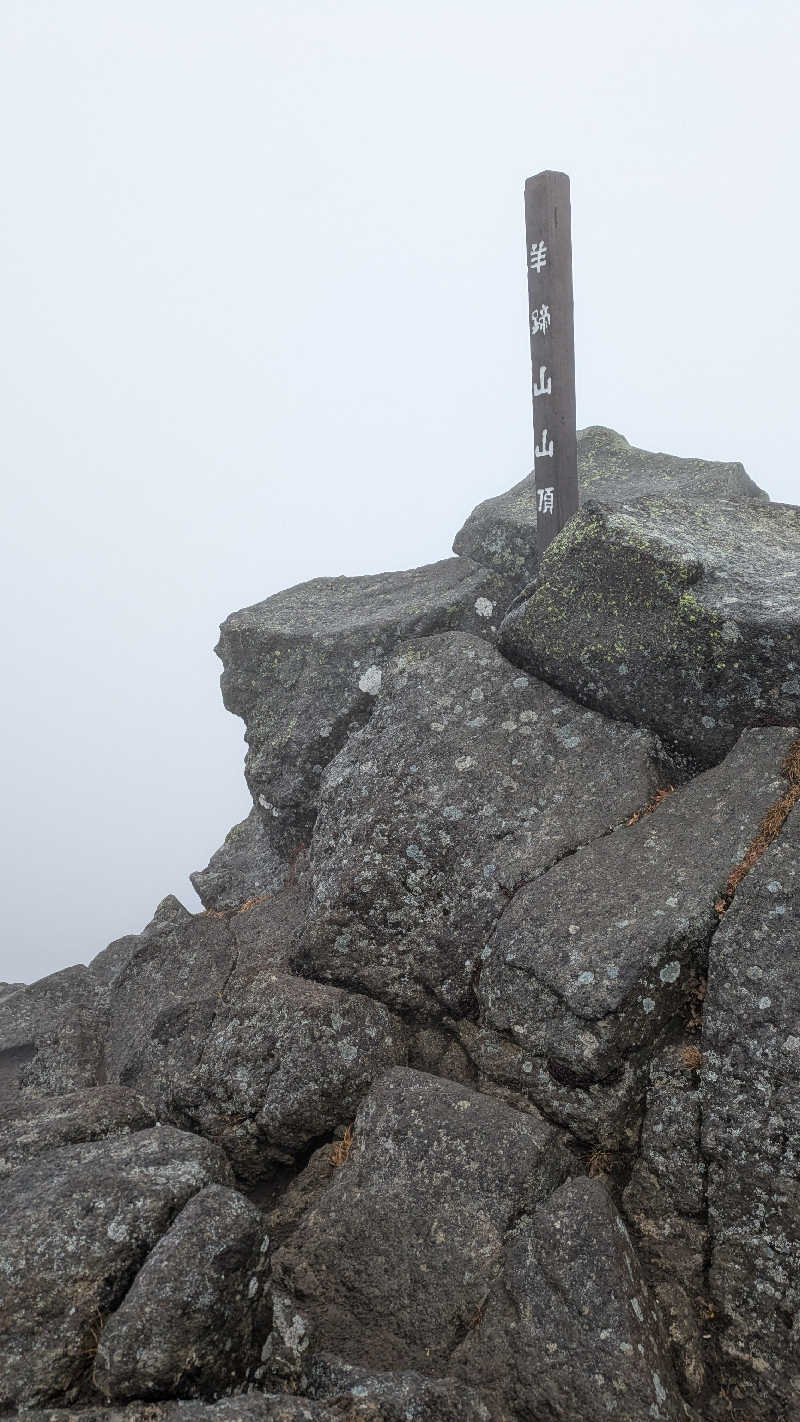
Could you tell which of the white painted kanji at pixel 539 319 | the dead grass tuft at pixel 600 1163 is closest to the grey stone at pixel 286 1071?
the dead grass tuft at pixel 600 1163

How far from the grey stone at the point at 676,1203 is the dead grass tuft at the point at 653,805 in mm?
2541

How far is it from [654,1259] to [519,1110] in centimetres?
160

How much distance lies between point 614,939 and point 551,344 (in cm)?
964

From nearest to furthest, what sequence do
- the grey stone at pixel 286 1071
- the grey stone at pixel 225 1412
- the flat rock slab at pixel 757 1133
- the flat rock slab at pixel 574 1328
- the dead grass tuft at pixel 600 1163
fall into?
the grey stone at pixel 225 1412, the flat rock slab at pixel 574 1328, the flat rock slab at pixel 757 1133, the dead grass tuft at pixel 600 1163, the grey stone at pixel 286 1071

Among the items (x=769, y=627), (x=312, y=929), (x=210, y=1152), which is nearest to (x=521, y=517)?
(x=769, y=627)

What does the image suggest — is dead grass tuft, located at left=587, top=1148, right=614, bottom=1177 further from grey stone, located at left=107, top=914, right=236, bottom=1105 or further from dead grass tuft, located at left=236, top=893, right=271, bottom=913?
dead grass tuft, located at left=236, top=893, right=271, bottom=913

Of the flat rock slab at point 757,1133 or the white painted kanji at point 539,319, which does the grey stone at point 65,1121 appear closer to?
the flat rock slab at point 757,1133

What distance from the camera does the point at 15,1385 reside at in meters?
6.20

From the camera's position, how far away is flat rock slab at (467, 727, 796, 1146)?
26.7 feet

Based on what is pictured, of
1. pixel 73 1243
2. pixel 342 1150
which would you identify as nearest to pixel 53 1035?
pixel 342 1150

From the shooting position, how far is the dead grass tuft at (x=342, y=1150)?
8.84m

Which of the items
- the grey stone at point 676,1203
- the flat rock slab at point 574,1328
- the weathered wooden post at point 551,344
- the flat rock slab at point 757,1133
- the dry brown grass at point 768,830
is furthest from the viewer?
the weathered wooden post at point 551,344

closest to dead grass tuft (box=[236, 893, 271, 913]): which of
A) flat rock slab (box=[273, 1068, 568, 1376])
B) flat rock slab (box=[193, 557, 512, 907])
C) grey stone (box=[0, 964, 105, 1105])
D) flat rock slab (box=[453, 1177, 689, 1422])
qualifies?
flat rock slab (box=[193, 557, 512, 907])

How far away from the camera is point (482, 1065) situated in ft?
29.3
